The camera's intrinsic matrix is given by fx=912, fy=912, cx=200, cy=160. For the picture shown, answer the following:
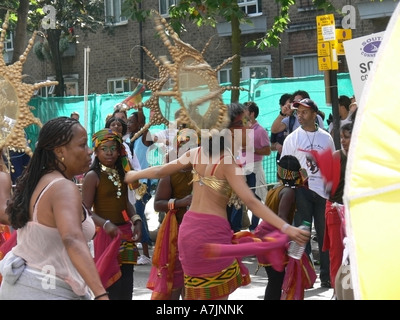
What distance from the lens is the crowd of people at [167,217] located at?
14.0 feet

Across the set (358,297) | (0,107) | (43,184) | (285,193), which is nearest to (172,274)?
(285,193)

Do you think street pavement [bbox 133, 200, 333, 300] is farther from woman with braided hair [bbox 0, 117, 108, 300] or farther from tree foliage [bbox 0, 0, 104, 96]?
tree foliage [bbox 0, 0, 104, 96]

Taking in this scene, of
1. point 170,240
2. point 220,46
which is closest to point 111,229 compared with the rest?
point 170,240

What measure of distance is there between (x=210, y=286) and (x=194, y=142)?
219cm

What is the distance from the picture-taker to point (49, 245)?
428 cm

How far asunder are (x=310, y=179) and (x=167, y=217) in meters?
2.62

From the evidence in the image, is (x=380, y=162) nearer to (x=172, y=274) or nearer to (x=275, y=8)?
(x=172, y=274)

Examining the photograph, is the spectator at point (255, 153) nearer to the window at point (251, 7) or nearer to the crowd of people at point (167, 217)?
the crowd of people at point (167, 217)

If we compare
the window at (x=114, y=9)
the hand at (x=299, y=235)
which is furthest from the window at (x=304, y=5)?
the hand at (x=299, y=235)

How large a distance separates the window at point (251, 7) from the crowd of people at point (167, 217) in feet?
49.6

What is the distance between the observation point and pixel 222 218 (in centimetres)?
578

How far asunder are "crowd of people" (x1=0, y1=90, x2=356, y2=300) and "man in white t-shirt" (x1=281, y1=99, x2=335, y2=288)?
0.5 inches

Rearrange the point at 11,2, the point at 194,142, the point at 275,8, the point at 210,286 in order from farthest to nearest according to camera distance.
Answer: the point at 275,8 < the point at 11,2 < the point at 194,142 < the point at 210,286
